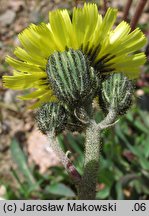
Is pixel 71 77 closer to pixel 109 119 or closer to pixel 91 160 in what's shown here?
pixel 109 119

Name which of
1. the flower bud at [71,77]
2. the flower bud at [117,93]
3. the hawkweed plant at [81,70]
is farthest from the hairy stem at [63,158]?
the flower bud at [117,93]

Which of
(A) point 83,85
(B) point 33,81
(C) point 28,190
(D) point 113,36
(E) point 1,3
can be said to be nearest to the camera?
(A) point 83,85

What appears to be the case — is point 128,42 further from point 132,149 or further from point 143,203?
point 132,149

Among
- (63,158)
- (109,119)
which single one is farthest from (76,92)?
(63,158)

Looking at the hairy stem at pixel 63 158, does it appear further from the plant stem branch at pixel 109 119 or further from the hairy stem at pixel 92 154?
the plant stem branch at pixel 109 119

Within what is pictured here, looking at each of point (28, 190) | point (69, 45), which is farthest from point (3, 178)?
point (69, 45)

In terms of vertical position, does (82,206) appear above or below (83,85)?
below

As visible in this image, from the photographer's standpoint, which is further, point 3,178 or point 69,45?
point 3,178
